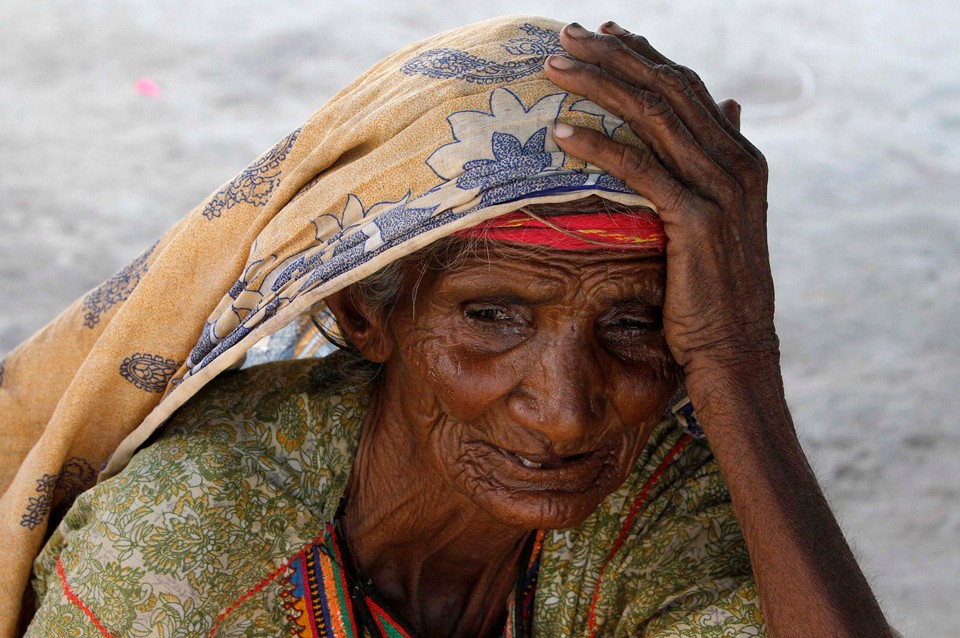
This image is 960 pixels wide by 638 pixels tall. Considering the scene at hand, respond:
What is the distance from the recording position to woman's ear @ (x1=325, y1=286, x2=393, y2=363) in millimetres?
2277

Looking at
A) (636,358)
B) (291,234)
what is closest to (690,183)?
(636,358)

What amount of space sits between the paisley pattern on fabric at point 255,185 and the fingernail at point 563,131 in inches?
22.5

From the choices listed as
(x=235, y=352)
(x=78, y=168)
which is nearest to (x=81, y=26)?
(x=78, y=168)

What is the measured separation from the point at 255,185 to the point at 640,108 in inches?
30.5

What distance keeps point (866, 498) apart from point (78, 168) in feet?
14.9

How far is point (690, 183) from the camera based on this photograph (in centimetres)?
199

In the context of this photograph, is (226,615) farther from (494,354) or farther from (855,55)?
(855,55)

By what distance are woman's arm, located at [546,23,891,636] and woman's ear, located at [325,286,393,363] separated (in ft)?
1.89

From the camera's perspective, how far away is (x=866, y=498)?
462cm

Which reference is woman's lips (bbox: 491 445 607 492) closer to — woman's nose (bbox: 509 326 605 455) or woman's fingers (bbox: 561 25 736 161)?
woman's nose (bbox: 509 326 605 455)

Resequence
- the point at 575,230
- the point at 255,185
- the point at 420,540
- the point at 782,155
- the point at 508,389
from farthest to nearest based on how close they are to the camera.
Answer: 1. the point at 782,155
2. the point at 420,540
3. the point at 255,185
4. the point at 508,389
5. the point at 575,230

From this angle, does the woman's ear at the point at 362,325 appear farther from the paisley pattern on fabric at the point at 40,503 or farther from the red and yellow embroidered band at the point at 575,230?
the paisley pattern on fabric at the point at 40,503

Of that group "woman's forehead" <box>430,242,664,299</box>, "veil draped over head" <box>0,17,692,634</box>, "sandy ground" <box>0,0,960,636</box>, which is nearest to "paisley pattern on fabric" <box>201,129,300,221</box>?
"veil draped over head" <box>0,17,692,634</box>

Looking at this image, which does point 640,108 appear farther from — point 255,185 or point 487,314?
point 255,185
